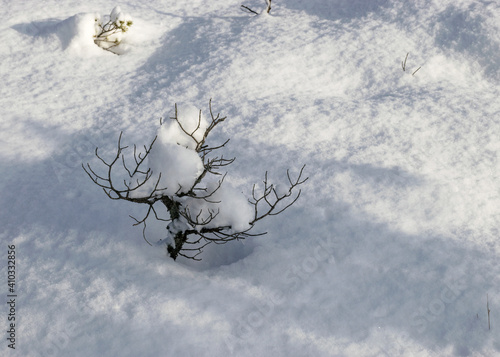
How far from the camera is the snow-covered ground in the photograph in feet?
8.30

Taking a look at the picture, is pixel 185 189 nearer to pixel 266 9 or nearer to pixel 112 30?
pixel 112 30

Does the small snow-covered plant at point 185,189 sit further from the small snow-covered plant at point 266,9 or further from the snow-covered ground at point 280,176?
the small snow-covered plant at point 266,9

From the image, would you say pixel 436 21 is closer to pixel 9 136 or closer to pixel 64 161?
pixel 64 161

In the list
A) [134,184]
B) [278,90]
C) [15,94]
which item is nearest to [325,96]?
[278,90]

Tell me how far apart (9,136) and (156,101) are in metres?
1.26

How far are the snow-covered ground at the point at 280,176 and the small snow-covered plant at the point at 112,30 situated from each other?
12cm

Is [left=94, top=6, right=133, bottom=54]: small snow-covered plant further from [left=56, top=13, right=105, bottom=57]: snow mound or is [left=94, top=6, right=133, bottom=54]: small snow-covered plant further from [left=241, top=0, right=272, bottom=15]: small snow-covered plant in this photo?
[left=241, top=0, right=272, bottom=15]: small snow-covered plant

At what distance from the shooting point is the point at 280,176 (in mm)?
3410

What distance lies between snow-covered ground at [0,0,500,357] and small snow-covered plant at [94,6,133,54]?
12 cm

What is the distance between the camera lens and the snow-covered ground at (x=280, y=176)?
2529mm

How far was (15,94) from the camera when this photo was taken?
437 cm

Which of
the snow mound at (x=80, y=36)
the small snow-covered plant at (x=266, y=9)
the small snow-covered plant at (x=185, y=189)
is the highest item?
the small snow-covered plant at (x=266, y=9)

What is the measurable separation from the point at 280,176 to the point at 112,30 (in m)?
2.88

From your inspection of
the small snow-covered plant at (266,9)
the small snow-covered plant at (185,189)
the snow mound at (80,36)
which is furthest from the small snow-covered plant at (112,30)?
the small snow-covered plant at (185,189)
